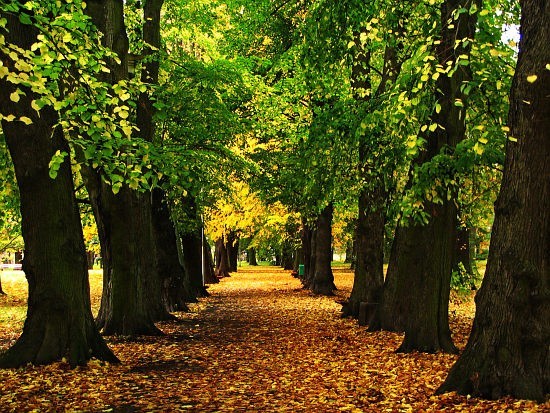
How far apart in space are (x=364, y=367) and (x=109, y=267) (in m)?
6.64

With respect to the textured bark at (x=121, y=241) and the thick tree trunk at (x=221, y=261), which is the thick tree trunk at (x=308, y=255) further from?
the textured bark at (x=121, y=241)

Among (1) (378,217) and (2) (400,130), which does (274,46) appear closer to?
(1) (378,217)

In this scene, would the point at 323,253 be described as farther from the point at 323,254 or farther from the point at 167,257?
the point at 167,257

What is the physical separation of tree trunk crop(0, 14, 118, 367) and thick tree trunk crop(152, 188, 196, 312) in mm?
9667

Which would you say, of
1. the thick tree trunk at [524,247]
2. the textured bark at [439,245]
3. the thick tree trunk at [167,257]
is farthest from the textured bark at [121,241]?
the thick tree trunk at [524,247]

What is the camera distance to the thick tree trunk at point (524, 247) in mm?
6887

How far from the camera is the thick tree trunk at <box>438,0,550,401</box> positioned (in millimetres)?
6887

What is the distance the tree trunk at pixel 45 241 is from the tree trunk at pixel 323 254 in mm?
19431

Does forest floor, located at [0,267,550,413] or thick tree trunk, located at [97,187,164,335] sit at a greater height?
thick tree trunk, located at [97,187,164,335]

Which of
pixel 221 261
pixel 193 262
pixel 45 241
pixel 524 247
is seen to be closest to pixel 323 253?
Answer: pixel 193 262

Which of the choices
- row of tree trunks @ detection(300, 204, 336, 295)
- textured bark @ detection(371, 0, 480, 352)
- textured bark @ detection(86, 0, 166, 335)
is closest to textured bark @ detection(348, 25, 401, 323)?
textured bark @ detection(371, 0, 480, 352)

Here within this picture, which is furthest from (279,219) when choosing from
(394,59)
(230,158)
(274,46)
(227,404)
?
(227,404)

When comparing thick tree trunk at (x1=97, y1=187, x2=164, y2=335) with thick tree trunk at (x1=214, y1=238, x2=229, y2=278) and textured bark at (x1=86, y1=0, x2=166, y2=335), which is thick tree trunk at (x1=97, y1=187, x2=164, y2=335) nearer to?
textured bark at (x1=86, y1=0, x2=166, y2=335)

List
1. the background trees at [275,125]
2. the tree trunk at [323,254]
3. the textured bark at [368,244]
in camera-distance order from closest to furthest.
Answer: the background trees at [275,125]
the textured bark at [368,244]
the tree trunk at [323,254]
